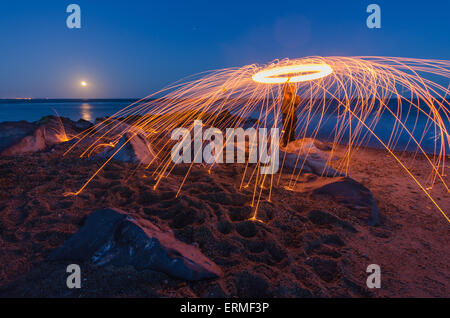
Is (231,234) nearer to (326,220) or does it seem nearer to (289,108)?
(326,220)

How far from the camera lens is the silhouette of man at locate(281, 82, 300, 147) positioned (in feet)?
21.1

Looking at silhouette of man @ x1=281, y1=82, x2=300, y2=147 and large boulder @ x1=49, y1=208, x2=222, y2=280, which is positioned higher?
silhouette of man @ x1=281, y1=82, x2=300, y2=147

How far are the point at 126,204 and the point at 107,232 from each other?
1.07m

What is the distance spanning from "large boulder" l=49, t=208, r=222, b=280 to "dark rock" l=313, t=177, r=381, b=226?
2317 millimetres

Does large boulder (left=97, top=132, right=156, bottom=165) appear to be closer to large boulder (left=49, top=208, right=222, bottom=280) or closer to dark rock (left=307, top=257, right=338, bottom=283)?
large boulder (left=49, top=208, right=222, bottom=280)

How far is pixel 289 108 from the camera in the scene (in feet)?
21.8

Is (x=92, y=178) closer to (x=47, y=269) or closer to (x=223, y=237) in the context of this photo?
(x=47, y=269)

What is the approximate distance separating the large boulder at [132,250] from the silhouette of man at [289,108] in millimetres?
5433

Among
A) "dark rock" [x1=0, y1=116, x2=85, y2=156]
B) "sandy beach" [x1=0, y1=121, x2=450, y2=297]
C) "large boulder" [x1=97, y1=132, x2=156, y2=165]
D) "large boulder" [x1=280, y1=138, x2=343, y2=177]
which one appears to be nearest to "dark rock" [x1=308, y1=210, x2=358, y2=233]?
"sandy beach" [x1=0, y1=121, x2=450, y2=297]

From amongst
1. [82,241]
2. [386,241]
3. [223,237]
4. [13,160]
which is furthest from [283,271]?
[13,160]

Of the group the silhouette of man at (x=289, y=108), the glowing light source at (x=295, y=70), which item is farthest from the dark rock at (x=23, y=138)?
the silhouette of man at (x=289, y=108)

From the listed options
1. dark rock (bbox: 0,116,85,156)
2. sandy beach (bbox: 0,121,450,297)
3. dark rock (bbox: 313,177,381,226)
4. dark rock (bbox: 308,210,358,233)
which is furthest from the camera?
dark rock (bbox: 0,116,85,156)

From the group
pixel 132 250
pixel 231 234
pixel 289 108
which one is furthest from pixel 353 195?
pixel 289 108

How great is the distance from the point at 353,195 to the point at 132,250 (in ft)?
10.2
